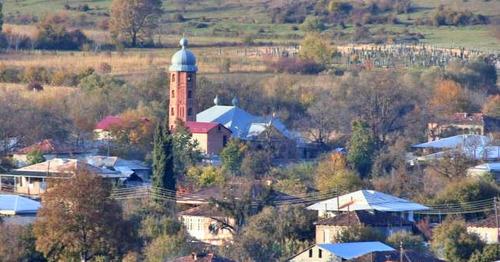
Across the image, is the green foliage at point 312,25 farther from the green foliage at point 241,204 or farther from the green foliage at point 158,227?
the green foliage at point 158,227

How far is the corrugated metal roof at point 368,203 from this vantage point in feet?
171

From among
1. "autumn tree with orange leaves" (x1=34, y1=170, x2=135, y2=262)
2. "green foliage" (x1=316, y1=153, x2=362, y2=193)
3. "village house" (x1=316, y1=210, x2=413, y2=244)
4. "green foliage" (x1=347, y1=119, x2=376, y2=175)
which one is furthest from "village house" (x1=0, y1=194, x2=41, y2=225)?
"green foliage" (x1=347, y1=119, x2=376, y2=175)

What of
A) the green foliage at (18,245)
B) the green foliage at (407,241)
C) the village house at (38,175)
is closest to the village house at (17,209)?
the village house at (38,175)

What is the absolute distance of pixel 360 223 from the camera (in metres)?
48.8

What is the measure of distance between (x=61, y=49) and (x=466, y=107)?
2180 centimetres

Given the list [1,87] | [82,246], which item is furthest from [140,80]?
[82,246]

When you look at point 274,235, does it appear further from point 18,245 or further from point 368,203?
point 18,245

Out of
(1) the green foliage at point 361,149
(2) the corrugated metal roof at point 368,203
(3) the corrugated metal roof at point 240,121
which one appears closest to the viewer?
(2) the corrugated metal roof at point 368,203

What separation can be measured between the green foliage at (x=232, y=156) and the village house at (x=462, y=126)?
1017cm

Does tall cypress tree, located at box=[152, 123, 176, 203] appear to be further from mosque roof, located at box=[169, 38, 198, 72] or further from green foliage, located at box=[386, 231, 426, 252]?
mosque roof, located at box=[169, 38, 198, 72]

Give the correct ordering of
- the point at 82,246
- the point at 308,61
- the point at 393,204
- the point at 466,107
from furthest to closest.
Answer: the point at 308,61 → the point at 466,107 → the point at 393,204 → the point at 82,246

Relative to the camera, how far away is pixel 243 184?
54219mm

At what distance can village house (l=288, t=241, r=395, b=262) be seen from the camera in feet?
143

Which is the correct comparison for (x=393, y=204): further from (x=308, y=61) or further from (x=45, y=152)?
(x=308, y=61)
